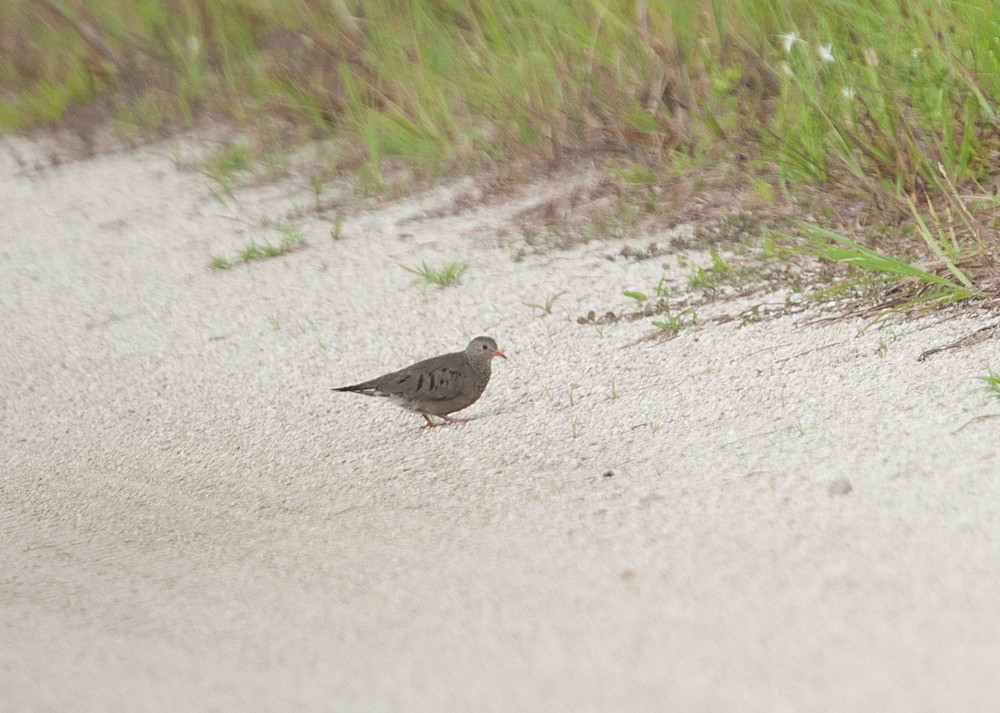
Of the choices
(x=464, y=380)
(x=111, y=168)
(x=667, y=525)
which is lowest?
(x=111, y=168)

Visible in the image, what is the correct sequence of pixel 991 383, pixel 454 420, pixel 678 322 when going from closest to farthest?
pixel 991 383 → pixel 454 420 → pixel 678 322

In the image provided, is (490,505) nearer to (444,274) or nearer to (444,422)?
(444,422)

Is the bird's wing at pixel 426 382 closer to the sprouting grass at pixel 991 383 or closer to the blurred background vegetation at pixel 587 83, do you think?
the blurred background vegetation at pixel 587 83

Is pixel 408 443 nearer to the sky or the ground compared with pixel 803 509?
nearer to the ground

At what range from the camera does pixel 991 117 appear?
4.88 m

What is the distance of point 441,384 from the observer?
4.54m

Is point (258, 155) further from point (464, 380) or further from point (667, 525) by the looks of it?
point (667, 525)

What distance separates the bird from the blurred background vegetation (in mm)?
1238

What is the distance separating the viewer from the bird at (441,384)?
4.58m

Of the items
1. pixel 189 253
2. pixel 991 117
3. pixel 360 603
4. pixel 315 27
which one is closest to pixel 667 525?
pixel 360 603

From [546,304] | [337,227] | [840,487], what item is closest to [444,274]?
[546,304]

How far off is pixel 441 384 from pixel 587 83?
254 cm

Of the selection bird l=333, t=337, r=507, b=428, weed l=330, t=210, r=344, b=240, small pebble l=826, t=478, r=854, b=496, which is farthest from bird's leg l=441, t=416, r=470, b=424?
weed l=330, t=210, r=344, b=240

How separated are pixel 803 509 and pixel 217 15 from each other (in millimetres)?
6592
